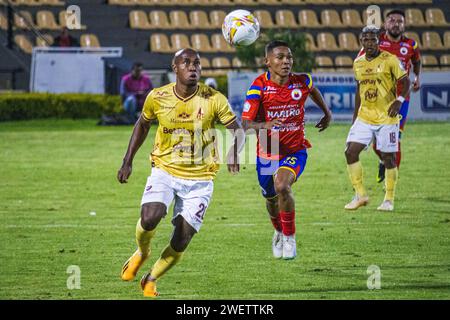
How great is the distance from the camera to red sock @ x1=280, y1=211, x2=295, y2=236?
1134 centimetres

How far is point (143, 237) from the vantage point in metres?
9.61

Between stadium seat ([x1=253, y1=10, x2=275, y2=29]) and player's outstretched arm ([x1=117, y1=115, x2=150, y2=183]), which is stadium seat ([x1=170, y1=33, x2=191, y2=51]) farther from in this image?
player's outstretched arm ([x1=117, y1=115, x2=150, y2=183])

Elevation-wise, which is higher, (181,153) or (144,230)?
(181,153)

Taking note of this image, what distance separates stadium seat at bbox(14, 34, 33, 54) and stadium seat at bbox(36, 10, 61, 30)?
3.82 ft

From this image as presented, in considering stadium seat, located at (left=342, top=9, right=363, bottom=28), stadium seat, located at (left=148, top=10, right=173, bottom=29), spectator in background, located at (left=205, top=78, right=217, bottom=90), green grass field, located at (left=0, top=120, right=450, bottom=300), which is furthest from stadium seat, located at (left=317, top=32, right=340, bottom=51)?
green grass field, located at (left=0, top=120, right=450, bottom=300)

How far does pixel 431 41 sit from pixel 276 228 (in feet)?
87.9

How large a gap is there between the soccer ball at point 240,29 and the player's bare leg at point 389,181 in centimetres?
420

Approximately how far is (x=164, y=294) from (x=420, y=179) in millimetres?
10410

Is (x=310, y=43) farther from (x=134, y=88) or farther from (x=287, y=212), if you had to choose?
(x=287, y=212)

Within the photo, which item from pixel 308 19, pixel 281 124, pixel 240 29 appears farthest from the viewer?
pixel 308 19

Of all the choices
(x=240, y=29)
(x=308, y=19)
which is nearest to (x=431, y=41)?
(x=308, y=19)

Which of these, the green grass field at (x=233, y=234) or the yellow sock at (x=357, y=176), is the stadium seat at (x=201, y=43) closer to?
the green grass field at (x=233, y=234)

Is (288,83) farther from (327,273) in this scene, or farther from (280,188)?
(327,273)

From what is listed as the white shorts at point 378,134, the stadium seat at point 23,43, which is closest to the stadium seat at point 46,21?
the stadium seat at point 23,43
